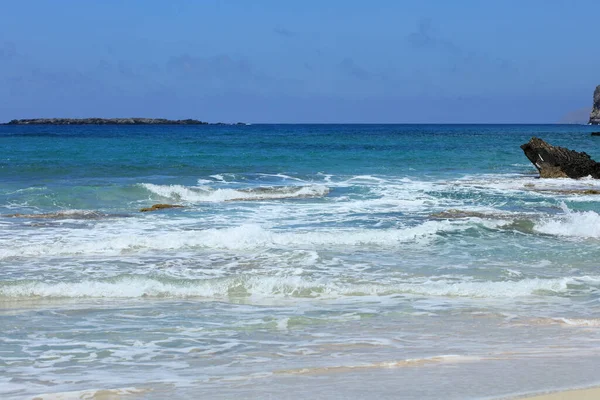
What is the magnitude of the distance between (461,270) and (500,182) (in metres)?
16.9

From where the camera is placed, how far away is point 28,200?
22.3m

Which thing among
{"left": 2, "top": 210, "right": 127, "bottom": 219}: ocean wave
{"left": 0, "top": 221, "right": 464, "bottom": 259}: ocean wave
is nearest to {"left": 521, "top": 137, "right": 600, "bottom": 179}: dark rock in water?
{"left": 0, "top": 221, "right": 464, "bottom": 259}: ocean wave

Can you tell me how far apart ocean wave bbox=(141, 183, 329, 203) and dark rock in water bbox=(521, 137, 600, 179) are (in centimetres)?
910

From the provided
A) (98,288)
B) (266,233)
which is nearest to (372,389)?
(98,288)

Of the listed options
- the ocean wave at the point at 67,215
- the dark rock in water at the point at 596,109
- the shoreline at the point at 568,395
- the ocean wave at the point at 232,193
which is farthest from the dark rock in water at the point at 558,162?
the dark rock in water at the point at 596,109

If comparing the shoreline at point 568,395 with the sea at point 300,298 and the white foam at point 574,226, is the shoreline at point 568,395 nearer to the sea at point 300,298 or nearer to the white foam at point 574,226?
the sea at point 300,298

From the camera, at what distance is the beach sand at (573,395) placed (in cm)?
532

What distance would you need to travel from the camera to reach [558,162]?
28609mm

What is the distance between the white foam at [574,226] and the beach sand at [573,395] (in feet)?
34.3

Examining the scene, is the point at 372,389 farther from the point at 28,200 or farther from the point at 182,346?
the point at 28,200

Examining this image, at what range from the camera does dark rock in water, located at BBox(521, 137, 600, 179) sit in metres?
28.3

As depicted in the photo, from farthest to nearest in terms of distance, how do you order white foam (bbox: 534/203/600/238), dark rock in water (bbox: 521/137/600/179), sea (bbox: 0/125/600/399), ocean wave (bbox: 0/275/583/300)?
dark rock in water (bbox: 521/137/600/179)
white foam (bbox: 534/203/600/238)
ocean wave (bbox: 0/275/583/300)
sea (bbox: 0/125/600/399)

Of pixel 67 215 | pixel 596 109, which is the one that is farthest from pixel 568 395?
pixel 596 109

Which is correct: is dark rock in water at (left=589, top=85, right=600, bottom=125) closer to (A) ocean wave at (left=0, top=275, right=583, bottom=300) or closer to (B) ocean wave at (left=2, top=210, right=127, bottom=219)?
(B) ocean wave at (left=2, top=210, right=127, bottom=219)
